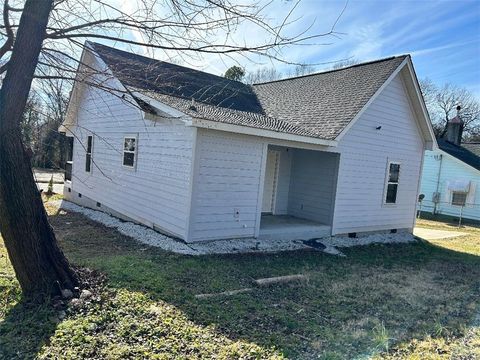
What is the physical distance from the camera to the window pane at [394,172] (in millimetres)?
11988

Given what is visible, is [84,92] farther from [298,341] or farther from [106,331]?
[298,341]

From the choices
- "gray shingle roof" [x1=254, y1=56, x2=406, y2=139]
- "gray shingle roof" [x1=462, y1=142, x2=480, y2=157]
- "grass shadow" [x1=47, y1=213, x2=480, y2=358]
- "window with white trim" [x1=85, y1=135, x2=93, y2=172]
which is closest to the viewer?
"grass shadow" [x1=47, y1=213, x2=480, y2=358]

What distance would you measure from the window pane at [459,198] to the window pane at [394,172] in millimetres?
11661

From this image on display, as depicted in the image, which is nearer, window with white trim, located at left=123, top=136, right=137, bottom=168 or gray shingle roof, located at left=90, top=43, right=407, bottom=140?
gray shingle roof, located at left=90, top=43, right=407, bottom=140

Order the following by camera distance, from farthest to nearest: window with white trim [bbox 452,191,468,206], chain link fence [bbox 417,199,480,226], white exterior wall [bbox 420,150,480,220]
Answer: window with white trim [bbox 452,191,468,206] < white exterior wall [bbox 420,150,480,220] < chain link fence [bbox 417,199,480,226]

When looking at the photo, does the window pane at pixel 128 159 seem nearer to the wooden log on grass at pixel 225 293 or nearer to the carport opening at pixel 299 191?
the carport opening at pixel 299 191

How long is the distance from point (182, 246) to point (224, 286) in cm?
219

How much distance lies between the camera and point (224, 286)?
5.68 metres

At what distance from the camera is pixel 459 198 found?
21.4 meters

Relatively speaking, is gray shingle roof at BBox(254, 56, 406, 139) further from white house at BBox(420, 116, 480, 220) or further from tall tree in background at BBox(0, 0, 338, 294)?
white house at BBox(420, 116, 480, 220)

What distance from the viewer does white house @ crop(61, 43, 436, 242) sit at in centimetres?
805

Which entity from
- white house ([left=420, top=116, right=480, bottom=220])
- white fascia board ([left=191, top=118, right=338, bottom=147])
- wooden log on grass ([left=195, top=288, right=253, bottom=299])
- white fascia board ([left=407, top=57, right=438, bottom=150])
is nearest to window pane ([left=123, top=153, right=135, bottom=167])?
white fascia board ([left=191, top=118, right=338, bottom=147])

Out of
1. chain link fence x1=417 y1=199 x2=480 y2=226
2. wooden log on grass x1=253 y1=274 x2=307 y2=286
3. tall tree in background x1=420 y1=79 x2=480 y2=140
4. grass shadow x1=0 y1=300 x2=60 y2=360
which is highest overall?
tall tree in background x1=420 y1=79 x2=480 y2=140

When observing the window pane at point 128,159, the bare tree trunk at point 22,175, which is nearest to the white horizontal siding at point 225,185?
the window pane at point 128,159
